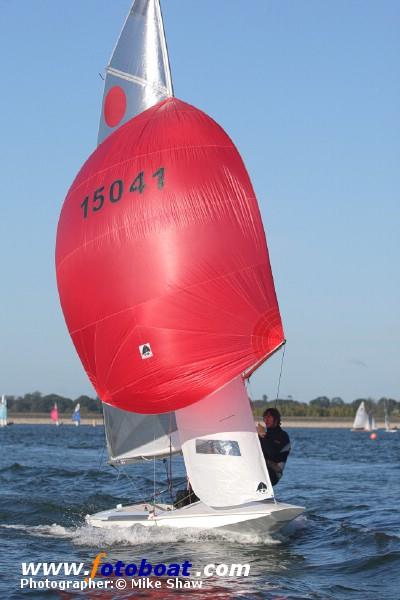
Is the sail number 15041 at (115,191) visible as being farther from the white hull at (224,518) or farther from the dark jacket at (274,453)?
the white hull at (224,518)

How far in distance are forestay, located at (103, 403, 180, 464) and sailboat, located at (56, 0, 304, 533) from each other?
1161 mm

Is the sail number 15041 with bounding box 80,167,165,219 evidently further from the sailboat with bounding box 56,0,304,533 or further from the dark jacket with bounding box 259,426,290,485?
the dark jacket with bounding box 259,426,290,485

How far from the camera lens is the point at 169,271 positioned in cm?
1411

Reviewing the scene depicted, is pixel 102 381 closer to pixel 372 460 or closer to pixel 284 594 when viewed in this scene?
pixel 284 594

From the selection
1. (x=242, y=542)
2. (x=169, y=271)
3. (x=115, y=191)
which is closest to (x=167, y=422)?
(x=242, y=542)

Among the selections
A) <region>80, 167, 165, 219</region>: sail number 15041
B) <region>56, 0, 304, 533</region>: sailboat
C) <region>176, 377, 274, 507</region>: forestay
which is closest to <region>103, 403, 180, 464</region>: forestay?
<region>56, 0, 304, 533</region>: sailboat

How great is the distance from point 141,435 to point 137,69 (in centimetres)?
628

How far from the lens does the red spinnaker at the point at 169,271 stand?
14.0 m

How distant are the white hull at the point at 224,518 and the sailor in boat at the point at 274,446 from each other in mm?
560

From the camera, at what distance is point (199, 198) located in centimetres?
1440

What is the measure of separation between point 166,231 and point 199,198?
0.70m

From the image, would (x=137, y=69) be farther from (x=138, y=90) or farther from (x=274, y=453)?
(x=274, y=453)

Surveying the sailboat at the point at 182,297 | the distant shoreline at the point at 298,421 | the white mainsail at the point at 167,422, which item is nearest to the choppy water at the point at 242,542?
the sailboat at the point at 182,297

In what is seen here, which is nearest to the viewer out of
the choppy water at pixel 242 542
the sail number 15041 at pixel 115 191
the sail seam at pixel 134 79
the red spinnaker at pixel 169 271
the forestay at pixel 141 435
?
the choppy water at pixel 242 542
